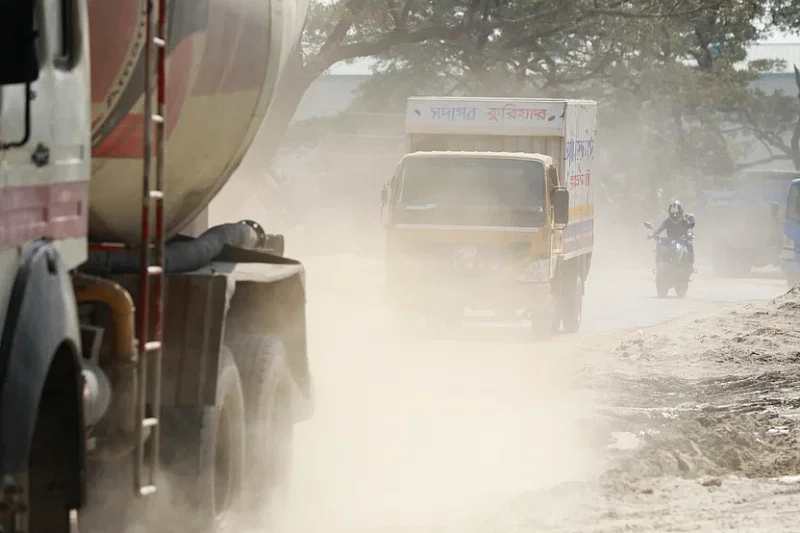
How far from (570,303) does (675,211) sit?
20.9 feet

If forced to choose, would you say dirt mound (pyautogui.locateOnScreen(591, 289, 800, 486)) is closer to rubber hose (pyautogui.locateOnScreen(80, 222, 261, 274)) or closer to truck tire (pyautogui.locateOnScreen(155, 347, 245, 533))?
rubber hose (pyautogui.locateOnScreen(80, 222, 261, 274))

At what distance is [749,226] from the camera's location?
119ft

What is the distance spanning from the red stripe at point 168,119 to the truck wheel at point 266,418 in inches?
56.2

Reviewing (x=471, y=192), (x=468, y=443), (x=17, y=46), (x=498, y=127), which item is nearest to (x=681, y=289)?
(x=498, y=127)

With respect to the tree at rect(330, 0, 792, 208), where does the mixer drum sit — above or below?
Result: below

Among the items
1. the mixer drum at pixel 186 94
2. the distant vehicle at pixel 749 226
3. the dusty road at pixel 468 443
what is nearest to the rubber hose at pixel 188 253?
the mixer drum at pixel 186 94

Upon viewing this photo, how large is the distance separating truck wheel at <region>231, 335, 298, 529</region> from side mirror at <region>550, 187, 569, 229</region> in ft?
36.7

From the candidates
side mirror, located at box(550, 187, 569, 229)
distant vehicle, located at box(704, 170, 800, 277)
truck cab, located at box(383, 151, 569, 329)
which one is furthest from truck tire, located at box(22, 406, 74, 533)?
distant vehicle, located at box(704, 170, 800, 277)

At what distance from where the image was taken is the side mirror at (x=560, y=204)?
18.7m

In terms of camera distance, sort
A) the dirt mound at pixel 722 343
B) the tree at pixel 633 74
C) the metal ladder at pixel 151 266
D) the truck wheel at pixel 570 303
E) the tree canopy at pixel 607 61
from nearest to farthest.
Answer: the metal ladder at pixel 151 266 → the dirt mound at pixel 722 343 → the truck wheel at pixel 570 303 → the tree canopy at pixel 607 61 → the tree at pixel 633 74

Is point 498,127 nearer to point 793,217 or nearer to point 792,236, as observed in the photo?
point 793,217

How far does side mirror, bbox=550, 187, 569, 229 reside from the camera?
18672mm

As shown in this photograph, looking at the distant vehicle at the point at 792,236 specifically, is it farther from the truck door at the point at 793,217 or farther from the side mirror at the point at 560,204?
the side mirror at the point at 560,204

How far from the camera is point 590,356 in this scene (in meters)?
17.1
